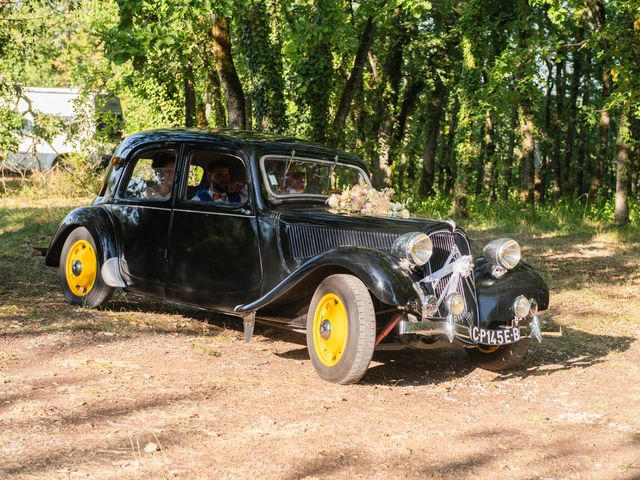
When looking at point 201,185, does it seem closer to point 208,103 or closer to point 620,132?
point 620,132

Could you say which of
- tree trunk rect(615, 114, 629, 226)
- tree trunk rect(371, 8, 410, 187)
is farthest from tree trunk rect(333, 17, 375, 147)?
tree trunk rect(371, 8, 410, 187)

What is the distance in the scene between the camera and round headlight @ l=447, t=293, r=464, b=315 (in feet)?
18.1

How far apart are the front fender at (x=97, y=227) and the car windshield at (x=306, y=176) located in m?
1.79

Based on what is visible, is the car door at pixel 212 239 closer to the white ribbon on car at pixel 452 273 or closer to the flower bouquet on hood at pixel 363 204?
the flower bouquet on hood at pixel 363 204

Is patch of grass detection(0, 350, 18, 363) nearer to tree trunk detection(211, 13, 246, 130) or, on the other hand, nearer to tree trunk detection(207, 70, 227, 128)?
tree trunk detection(211, 13, 246, 130)

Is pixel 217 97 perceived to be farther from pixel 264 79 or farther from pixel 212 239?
pixel 212 239

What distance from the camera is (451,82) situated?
84.9 feet

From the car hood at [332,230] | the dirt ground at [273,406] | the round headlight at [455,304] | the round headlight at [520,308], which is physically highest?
the car hood at [332,230]

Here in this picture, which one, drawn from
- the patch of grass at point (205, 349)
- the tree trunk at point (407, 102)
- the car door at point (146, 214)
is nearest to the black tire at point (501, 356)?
the patch of grass at point (205, 349)

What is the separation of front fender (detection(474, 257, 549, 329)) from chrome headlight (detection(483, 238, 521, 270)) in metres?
0.09

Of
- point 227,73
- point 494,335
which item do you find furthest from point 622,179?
point 494,335

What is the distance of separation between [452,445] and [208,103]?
28609 mm

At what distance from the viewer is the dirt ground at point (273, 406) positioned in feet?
13.2

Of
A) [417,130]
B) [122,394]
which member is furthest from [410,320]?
[417,130]
